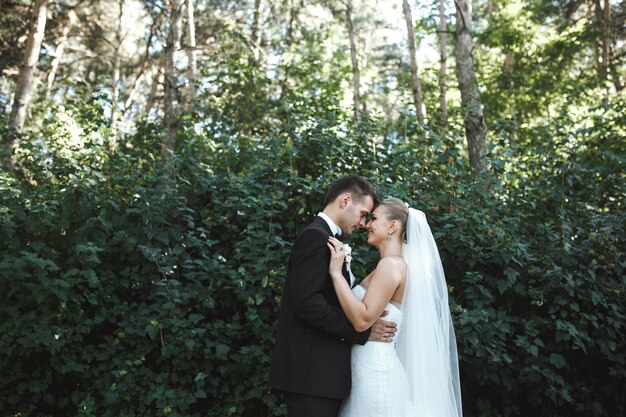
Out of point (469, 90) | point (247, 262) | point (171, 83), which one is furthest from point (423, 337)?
point (171, 83)

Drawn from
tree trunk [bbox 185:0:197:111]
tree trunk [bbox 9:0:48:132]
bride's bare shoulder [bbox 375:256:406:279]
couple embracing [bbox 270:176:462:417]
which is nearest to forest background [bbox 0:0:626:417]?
couple embracing [bbox 270:176:462:417]

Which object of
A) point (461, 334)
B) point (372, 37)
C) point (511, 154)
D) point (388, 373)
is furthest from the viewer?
point (372, 37)

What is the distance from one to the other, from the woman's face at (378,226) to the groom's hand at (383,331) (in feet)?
1.76

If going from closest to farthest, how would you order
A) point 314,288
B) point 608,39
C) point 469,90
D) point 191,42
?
point 314,288
point 469,90
point 191,42
point 608,39

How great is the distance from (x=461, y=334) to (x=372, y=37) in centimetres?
2628

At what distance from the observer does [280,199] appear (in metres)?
5.95

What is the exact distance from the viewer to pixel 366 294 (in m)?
3.41

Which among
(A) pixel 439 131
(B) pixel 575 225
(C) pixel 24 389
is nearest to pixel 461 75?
(A) pixel 439 131

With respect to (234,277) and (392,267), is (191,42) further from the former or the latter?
(392,267)

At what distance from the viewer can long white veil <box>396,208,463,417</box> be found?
3.69 m

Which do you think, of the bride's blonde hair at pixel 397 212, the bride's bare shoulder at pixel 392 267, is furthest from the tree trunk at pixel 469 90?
the bride's bare shoulder at pixel 392 267

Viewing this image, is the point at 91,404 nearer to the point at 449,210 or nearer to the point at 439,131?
the point at 449,210

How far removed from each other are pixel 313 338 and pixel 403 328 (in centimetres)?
80

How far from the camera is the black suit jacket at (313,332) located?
314 centimetres
